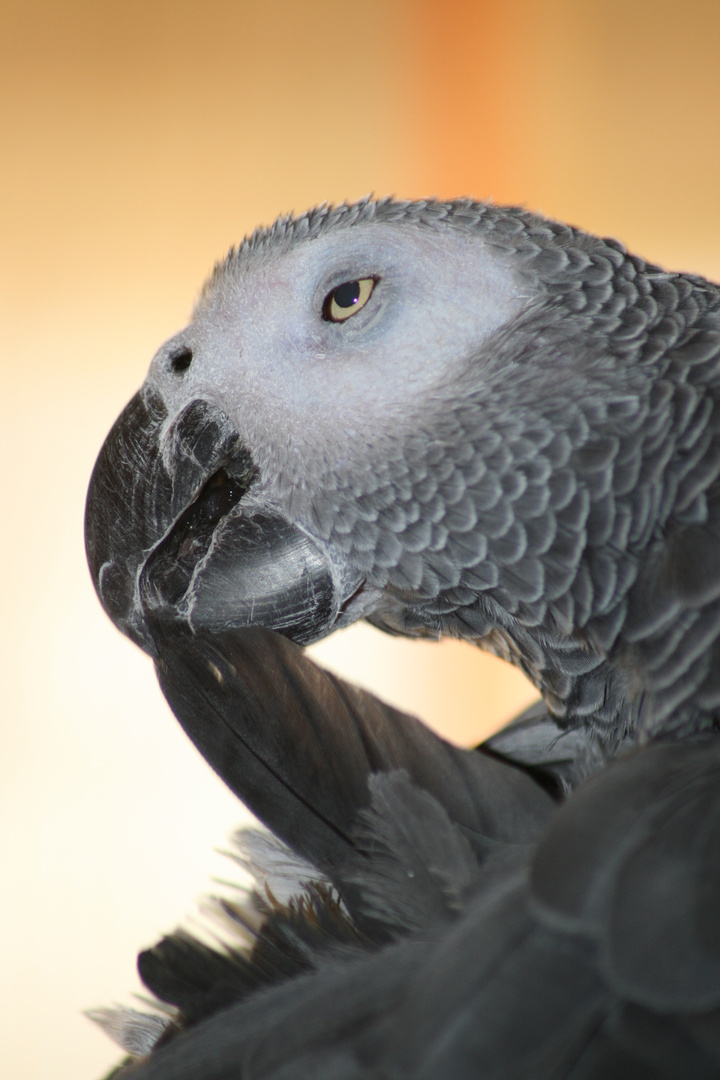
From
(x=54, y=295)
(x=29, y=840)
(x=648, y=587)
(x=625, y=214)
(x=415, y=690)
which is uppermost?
(x=54, y=295)

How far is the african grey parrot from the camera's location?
1.29 ft

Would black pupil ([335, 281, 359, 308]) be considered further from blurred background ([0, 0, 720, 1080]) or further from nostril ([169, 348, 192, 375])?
blurred background ([0, 0, 720, 1080])

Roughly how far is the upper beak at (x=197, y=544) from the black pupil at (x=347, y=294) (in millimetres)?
133

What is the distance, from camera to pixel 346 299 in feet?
2.15

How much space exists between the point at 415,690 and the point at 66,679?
0.81m

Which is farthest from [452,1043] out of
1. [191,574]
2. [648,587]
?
[191,574]

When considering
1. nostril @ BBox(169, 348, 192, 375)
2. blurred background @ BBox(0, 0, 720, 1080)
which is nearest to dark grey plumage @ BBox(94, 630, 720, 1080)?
nostril @ BBox(169, 348, 192, 375)

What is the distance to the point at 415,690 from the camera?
200cm

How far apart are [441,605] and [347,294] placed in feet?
0.85

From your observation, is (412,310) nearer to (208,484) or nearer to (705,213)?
(208,484)

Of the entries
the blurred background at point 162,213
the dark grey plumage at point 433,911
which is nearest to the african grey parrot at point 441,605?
the dark grey plumage at point 433,911

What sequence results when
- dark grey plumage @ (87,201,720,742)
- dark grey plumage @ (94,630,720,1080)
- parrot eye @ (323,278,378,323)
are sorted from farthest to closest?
parrot eye @ (323,278,378,323)
dark grey plumage @ (87,201,720,742)
dark grey plumage @ (94,630,720,1080)

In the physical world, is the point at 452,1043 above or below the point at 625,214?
below

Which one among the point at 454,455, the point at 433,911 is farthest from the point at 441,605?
the point at 433,911
